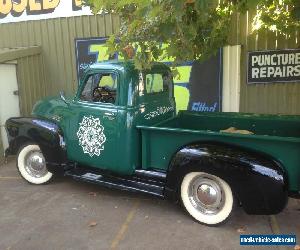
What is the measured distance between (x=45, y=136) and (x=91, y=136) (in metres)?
0.92

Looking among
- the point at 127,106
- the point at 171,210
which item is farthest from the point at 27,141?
the point at 171,210

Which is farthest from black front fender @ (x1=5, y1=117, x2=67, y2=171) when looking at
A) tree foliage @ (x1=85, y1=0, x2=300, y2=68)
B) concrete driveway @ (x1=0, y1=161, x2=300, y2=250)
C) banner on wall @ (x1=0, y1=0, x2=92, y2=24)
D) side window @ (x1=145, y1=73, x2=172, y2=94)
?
banner on wall @ (x1=0, y1=0, x2=92, y2=24)

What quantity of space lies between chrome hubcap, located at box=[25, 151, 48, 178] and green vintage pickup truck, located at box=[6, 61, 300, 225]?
0.02 metres


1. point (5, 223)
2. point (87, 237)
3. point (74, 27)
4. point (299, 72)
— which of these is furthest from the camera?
point (74, 27)

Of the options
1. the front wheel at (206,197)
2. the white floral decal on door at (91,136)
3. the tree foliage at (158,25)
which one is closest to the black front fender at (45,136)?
the white floral decal on door at (91,136)

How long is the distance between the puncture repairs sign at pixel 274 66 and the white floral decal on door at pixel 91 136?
424 centimetres

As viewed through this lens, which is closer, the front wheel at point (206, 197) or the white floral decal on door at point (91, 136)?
the front wheel at point (206, 197)

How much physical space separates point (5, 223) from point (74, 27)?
5545 millimetres

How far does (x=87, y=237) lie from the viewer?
4.35m

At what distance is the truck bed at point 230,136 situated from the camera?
13.0ft

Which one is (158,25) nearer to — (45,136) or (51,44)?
(45,136)

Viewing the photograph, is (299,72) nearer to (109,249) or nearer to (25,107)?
(109,249)

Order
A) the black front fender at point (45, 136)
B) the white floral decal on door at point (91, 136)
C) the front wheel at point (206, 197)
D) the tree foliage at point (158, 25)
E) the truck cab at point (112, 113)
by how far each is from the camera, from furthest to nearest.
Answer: the black front fender at point (45, 136) → the white floral decal on door at point (91, 136) → the truck cab at point (112, 113) → the front wheel at point (206, 197) → the tree foliage at point (158, 25)

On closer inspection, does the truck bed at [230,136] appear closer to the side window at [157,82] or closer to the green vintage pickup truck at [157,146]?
the green vintage pickup truck at [157,146]
